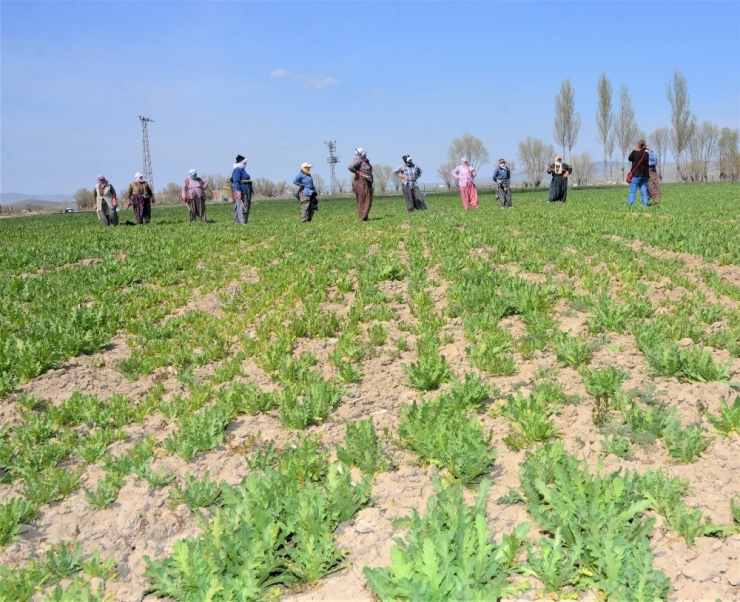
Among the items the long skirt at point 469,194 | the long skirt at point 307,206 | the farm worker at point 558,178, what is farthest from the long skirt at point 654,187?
the long skirt at point 307,206

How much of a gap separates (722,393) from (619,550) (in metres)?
2.33

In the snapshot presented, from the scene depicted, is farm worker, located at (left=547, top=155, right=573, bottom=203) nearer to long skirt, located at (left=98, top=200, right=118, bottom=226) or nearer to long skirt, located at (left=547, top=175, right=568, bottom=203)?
long skirt, located at (left=547, top=175, right=568, bottom=203)

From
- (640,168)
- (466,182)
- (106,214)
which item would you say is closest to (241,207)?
(106,214)

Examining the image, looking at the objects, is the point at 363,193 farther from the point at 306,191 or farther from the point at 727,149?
the point at 727,149

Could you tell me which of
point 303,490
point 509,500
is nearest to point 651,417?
point 509,500

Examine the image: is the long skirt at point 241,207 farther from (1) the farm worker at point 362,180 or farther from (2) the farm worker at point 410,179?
(2) the farm worker at point 410,179

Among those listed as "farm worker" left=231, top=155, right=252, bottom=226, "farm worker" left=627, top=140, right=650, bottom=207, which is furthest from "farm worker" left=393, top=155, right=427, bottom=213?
"farm worker" left=627, top=140, right=650, bottom=207

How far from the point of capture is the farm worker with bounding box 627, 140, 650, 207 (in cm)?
1705

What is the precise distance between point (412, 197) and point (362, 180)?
367 cm

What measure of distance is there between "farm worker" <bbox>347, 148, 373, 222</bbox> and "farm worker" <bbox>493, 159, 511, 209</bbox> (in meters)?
5.78

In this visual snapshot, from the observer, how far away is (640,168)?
17250mm

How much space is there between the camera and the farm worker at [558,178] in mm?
21766

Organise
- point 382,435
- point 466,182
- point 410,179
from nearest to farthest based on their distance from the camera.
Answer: point 382,435 → point 410,179 → point 466,182

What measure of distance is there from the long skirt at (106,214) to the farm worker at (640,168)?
16740 millimetres
